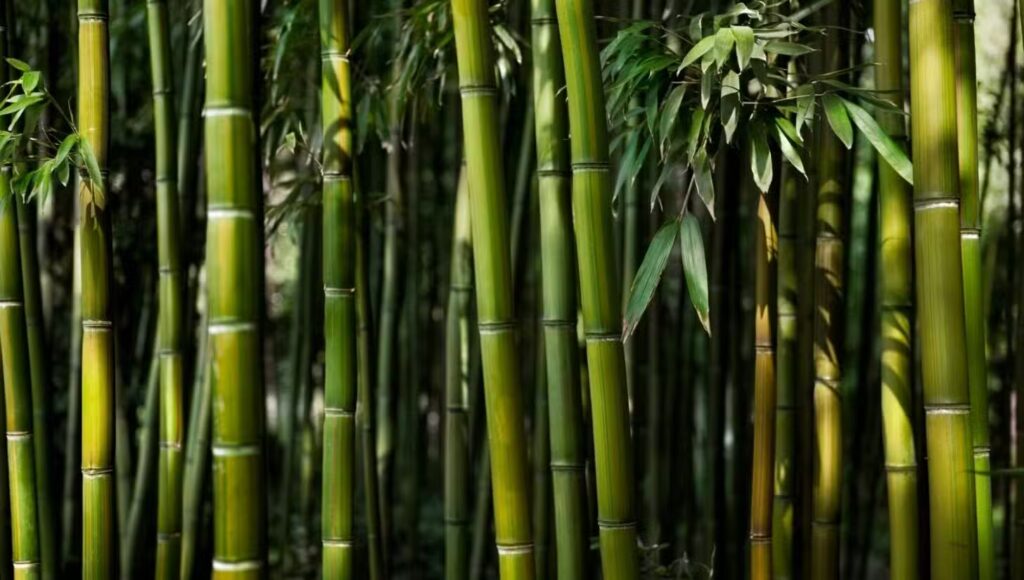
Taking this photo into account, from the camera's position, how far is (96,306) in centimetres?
187

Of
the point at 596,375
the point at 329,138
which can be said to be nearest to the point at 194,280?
the point at 329,138

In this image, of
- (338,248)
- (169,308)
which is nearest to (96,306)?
(169,308)

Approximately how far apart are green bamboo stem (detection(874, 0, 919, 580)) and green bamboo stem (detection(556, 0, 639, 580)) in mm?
376

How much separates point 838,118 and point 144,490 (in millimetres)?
1803

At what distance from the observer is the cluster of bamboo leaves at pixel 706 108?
1654mm

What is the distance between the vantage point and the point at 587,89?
1.65m

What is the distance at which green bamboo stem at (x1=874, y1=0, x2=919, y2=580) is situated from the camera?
169 centimetres

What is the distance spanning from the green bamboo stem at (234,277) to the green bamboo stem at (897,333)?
2.87ft

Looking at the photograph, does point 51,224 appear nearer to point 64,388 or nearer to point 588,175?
point 64,388

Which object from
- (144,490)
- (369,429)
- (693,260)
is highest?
(693,260)

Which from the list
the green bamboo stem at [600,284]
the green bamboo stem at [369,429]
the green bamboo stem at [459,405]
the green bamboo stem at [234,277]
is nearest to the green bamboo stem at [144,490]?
the green bamboo stem at [369,429]

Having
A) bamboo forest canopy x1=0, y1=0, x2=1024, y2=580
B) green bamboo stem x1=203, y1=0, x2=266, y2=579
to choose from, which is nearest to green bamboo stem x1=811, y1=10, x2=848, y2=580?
bamboo forest canopy x1=0, y1=0, x2=1024, y2=580

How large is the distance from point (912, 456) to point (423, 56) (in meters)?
1.25

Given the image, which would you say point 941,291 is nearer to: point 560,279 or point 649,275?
point 649,275
